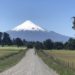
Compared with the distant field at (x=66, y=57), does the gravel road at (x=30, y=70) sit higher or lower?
lower

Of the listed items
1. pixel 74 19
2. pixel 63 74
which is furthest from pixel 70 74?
pixel 74 19

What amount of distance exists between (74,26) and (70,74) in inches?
2296

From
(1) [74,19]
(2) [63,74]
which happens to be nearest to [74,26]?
(1) [74,19]

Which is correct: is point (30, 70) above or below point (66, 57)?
below

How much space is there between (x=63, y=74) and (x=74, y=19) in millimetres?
54501

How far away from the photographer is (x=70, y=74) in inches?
1277

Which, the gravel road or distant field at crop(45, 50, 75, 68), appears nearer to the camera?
the gravel road

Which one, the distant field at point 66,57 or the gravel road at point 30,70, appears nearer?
the gravel road at point 30,70

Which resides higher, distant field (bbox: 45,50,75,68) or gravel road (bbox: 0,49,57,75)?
distant field (bbox: 45,50,75,68)

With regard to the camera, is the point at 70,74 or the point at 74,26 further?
the point at 74,26

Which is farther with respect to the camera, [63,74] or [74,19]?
[74,19]

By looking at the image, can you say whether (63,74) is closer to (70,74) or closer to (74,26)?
(70,74)

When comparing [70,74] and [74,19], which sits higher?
[74,19]

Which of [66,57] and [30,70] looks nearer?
[30,70]
